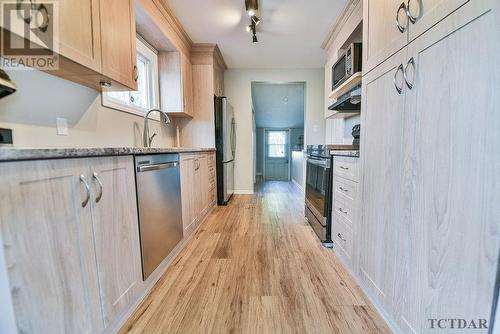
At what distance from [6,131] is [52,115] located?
0.29 metres

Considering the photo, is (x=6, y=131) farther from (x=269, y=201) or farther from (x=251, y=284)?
(x=269, y=201)

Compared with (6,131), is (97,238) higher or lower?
lower

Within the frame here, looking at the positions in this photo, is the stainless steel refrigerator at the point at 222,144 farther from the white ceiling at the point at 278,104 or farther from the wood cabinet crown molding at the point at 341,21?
the wood cabinet crown molding at the point at 341,21

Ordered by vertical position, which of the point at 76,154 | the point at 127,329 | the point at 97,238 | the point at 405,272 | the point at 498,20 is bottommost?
the point at 127,329

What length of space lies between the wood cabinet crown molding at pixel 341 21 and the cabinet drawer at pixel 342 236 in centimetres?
220

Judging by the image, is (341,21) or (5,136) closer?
(5,136)

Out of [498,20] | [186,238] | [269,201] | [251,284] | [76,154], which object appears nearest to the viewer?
[498,20]

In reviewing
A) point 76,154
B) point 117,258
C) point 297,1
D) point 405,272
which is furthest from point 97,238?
point 297,1

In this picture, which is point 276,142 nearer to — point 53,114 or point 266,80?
point 266,80

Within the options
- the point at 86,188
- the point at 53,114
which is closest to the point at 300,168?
the point at 53,114

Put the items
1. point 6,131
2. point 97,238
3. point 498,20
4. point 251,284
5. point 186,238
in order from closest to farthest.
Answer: point 498,20
point 97,238
point 6,131
point 251,284
point 186,238

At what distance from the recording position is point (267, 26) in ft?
8.91

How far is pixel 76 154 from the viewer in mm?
831

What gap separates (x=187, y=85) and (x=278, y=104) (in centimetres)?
342
